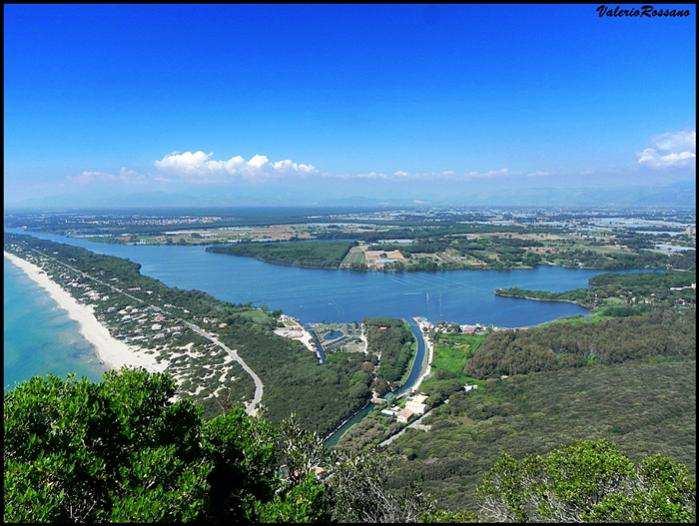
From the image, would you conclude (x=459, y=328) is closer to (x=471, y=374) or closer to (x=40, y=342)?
(x=471, y=374)

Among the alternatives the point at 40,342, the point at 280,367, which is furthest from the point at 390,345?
the point at 40,342

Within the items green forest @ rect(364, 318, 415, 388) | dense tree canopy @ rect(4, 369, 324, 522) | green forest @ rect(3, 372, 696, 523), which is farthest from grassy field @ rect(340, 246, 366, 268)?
dense tree canopy @ rect(4, 369, 324, 522)

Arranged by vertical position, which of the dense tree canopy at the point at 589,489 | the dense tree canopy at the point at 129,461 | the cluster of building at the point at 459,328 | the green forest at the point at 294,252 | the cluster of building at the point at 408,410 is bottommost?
the cluster of building at the point at 459,328

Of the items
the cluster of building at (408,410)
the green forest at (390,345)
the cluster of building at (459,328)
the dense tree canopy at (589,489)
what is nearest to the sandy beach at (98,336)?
the cluster of building at (408,410)

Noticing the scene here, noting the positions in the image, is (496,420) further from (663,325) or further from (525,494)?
(663,325)

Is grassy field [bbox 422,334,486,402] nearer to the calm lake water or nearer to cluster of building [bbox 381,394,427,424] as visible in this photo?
cluster of building [bbox 381,394,427,424]

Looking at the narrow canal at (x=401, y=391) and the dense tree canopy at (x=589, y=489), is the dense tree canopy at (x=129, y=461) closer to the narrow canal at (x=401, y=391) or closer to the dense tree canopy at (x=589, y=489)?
the dense tree canopy at (x=589, y=489)
